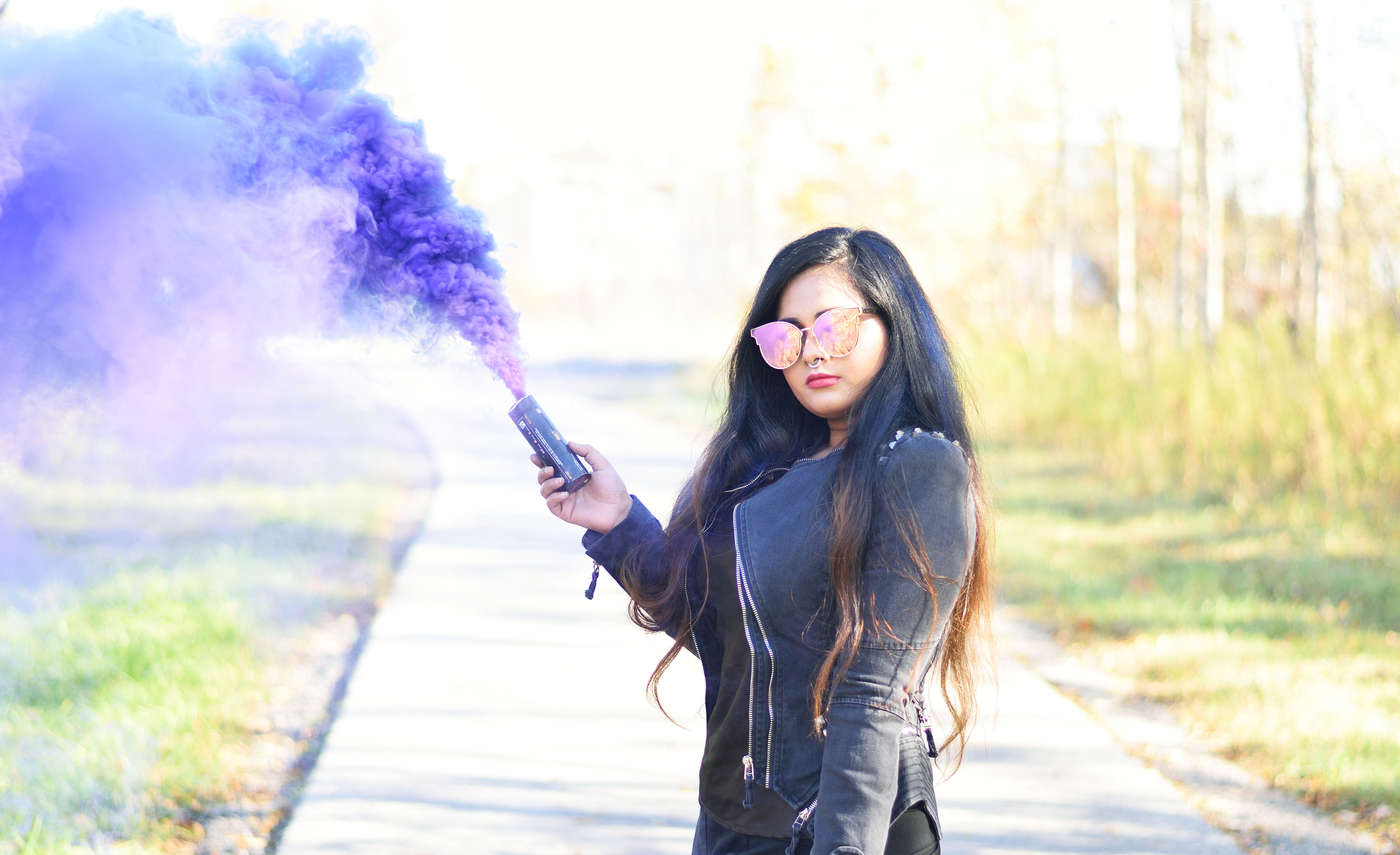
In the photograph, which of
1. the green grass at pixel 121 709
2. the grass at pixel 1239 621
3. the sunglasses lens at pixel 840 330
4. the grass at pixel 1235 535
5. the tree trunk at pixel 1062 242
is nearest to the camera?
the sunglasses lens at pixel 840 330

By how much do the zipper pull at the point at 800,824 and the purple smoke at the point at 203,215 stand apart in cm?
93

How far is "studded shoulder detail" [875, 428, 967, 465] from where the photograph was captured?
171cm

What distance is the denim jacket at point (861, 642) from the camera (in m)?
1.59

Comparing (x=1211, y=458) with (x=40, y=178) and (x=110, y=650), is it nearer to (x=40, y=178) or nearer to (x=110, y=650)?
(x=110, y=650)

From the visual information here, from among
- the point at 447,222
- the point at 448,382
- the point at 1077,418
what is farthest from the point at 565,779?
the point at 1077,418

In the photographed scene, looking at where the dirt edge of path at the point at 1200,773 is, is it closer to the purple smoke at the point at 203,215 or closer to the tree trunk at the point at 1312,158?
the purple smoke at the point at 203,215

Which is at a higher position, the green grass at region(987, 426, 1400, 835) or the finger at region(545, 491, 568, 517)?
the finger at region(545, 491, 568, 517)

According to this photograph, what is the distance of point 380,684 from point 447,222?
334 centimetres

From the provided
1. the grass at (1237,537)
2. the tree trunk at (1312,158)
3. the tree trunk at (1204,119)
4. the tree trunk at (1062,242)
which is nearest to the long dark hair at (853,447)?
the grass at (1237,537)

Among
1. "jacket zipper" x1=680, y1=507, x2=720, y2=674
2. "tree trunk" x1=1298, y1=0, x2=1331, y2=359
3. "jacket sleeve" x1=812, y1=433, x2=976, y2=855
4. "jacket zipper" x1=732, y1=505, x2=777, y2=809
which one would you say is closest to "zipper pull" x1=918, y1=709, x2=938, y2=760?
"jacket sleeve" x1=812, y1=433, x2=976, y2=855

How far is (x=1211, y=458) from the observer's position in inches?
350

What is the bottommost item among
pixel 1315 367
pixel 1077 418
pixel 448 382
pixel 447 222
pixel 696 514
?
pixel 1077 418

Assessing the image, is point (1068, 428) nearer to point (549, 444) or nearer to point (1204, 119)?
point (1204, 119)

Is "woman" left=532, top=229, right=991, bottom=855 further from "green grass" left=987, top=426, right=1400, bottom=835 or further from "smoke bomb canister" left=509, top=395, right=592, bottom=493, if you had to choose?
"green grass" left=987, top=426, right=1400, bottom=835
